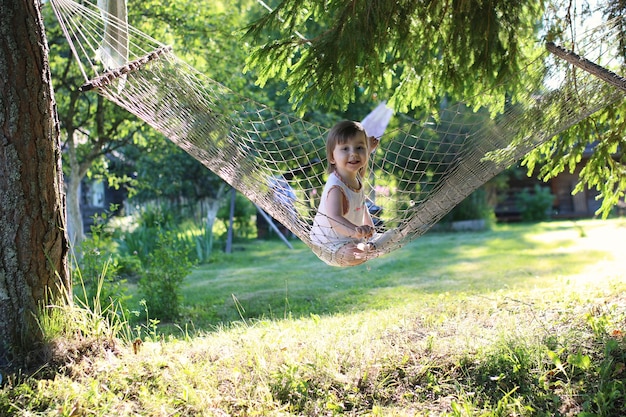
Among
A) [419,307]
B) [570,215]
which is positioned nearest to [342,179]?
[419,307]

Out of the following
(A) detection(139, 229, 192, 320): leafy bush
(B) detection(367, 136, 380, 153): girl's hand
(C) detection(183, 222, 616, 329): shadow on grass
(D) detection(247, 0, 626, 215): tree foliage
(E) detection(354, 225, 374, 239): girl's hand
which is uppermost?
(D) detection(247, 0, 626, 215): tree foliage

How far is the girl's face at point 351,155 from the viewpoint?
2.54 metres

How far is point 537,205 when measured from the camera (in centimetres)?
1117

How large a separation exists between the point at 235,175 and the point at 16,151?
2.66 ft

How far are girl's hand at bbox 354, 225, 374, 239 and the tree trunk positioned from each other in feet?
3.75

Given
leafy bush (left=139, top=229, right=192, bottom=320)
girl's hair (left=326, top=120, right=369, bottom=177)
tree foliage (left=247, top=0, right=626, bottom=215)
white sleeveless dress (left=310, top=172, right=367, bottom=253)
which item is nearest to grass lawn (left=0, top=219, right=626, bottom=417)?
white sleeveless dress (left=310, top=172, right=367, bottom=253)

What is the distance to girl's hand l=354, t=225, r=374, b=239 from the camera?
235cm

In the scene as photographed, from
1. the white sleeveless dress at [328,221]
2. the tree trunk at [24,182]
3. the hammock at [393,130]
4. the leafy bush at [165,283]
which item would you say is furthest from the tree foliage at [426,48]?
the leafy bush at [165,283]

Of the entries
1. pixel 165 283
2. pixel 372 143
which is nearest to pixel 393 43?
pixel 372 143

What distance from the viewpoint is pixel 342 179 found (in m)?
2.59

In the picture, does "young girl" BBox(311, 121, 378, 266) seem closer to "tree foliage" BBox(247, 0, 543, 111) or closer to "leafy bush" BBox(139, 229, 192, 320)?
"tree foliage" BBox(247, 0, 543, 111)

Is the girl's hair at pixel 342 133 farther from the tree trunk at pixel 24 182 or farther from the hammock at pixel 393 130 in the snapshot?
the tree trunk at pixel 24 182

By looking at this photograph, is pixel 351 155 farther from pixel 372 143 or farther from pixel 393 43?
pixel 393 43

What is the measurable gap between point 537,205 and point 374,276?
265 inches
